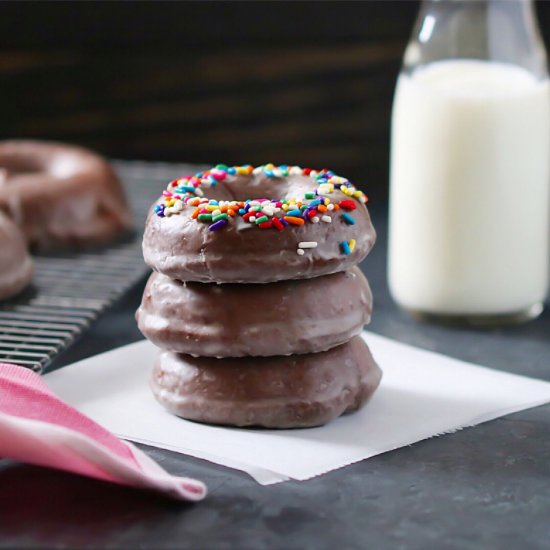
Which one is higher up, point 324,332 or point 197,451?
point 324,332

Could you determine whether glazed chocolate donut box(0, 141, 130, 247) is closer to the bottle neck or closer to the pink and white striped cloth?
the bottle neck

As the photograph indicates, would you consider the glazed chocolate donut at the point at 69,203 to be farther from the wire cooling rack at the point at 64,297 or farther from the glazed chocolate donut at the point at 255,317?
the glazed chocolate donut at the point at 255,317

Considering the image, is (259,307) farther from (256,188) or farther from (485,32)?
(485,32)

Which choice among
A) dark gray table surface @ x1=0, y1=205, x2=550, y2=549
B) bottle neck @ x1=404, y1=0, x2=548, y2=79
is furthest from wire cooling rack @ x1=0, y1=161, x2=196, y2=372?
bottle neck @ x1=404, y1=0, x2=548, y2=79

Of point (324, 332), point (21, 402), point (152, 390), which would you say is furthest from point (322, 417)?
point (21, 402)

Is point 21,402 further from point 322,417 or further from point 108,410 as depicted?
point 322,417

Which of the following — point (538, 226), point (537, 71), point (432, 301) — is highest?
point (537, 71)

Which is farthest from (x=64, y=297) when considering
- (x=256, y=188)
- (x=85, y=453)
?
(x=85, y=453)
